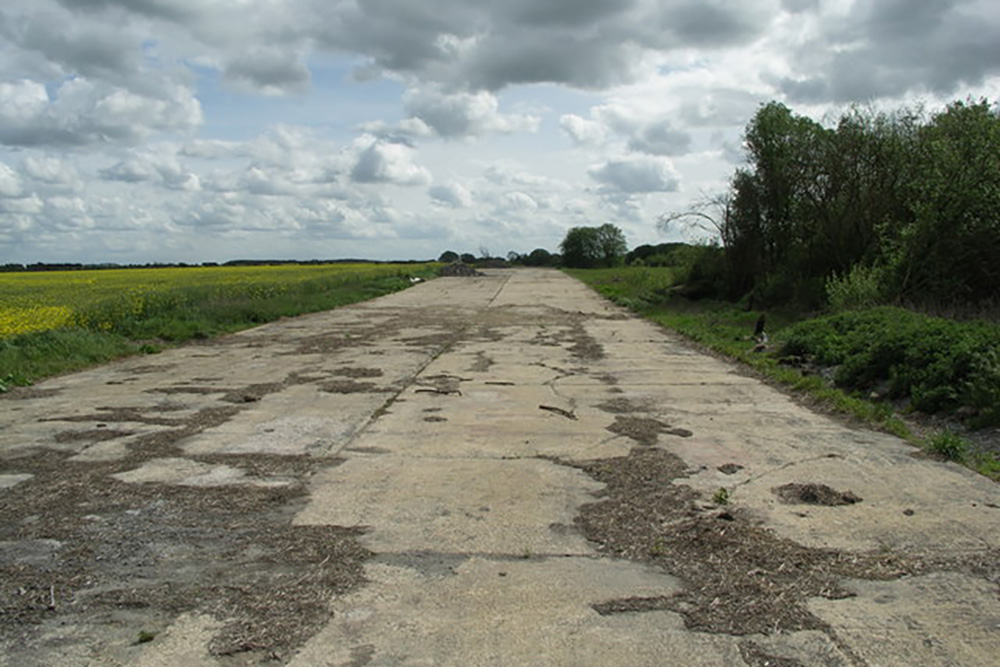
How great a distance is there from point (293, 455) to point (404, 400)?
2733 mm

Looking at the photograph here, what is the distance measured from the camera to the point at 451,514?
198 inches

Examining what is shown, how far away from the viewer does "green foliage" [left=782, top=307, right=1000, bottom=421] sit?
807 centimetres

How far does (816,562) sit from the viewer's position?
425cm

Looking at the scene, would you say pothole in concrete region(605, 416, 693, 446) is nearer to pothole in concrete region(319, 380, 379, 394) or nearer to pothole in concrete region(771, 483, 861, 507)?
pothole in concrete region(771, 483, 861, 507)

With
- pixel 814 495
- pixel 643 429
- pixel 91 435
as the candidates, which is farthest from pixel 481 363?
pixel 814 495

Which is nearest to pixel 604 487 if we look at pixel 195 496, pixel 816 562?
pixel 816 562

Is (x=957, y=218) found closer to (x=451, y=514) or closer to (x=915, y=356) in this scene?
(x=915, y=356)

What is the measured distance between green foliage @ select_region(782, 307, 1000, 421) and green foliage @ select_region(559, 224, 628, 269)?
8894 cm

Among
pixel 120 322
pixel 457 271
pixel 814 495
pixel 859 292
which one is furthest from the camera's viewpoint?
pixel 457 271

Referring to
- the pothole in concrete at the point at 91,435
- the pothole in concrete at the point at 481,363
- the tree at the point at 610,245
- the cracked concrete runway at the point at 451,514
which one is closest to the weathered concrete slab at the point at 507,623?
the cracked concrete runway at the point at 451,514

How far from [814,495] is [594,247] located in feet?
328

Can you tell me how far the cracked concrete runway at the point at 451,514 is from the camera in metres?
3.34

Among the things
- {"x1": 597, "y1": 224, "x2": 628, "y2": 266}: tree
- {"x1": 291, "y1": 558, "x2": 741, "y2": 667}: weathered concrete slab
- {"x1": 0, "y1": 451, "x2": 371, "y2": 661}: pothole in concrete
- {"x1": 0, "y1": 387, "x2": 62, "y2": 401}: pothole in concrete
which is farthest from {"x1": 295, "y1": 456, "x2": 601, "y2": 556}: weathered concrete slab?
{"x1": 597, "y1": 224, "x2": 628, "y2": 266}: tree

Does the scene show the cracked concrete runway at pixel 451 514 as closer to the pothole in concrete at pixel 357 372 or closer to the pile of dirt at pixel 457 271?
the pothole in concrete at pixel 357 372
